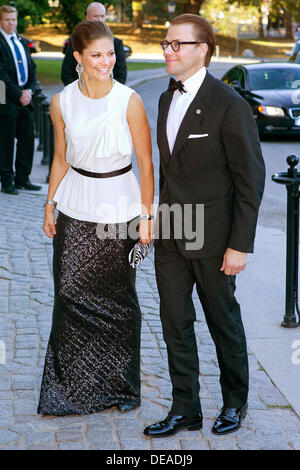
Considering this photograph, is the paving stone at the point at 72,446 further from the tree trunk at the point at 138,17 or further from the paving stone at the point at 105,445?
the tree trunk at the point at 138,17

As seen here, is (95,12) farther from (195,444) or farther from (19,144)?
(195,444)

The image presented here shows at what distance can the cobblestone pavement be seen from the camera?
402cm

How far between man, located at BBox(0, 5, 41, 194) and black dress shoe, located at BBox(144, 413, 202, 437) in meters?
6.68

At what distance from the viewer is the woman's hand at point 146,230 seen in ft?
13.7

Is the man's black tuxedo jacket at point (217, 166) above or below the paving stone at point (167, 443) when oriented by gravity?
above

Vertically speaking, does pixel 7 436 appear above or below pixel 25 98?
below

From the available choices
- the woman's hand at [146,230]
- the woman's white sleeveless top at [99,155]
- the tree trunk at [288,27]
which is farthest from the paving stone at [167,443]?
the tree trunk at [288,27]

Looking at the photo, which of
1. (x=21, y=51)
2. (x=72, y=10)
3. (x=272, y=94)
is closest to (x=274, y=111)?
(x=272, y=94)

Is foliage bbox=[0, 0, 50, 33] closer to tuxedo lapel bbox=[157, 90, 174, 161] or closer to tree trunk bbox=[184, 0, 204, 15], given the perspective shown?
tuxedo lapel bbox=[157, 90, 174, 161]

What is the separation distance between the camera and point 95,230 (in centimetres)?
425

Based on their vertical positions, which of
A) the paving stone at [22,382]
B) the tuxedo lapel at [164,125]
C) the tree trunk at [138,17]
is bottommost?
the tree trunk at [138,17]

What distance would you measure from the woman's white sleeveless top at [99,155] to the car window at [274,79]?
13.1m

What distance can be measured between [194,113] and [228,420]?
5.05 ft
